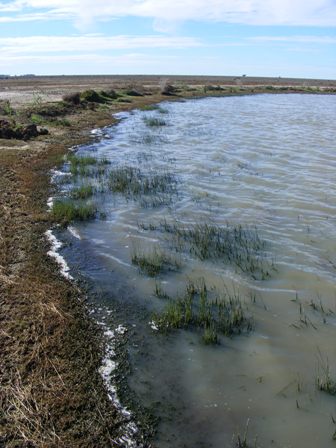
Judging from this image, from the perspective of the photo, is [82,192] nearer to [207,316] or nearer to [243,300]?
[243,300]

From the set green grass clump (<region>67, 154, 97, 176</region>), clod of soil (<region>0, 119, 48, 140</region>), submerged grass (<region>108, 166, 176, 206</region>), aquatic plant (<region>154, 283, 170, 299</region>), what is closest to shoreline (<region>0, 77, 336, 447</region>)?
aquatic plant (<region>154, 283, 170, 299</region>)

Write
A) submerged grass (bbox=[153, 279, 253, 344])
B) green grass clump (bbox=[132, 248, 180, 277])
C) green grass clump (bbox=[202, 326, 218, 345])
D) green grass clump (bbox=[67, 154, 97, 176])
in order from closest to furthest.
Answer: green grass clump (bbox=[202, 326, 218, 345]) → submerged grass (bbox=[153, 279, 253, 344]) → green grass clump (bbox=[132, 248, 180, 277]) → green grass clump (bbox=[67, 154, 97, 176])

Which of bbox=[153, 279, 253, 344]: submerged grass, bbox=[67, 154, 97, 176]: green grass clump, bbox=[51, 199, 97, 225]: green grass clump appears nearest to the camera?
bbox=[153, 279, 253, 344]: submerged grass

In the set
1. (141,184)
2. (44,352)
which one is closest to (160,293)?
(44,352)

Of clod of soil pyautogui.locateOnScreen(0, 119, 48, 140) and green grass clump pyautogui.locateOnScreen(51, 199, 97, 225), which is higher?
clod of soil pyautogui.locateOnScreen(0, 119, 48, 140)

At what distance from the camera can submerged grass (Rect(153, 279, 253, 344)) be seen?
7.16 metres

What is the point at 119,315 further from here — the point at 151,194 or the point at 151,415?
the point at 151,194

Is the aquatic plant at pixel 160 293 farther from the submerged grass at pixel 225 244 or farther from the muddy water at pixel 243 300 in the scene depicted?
the submerged grass at pixel 225 244

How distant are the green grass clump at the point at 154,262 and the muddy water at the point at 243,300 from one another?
0.17 metres

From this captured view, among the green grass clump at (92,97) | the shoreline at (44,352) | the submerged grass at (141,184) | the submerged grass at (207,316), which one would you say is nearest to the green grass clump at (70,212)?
the shoreline at (44,352)

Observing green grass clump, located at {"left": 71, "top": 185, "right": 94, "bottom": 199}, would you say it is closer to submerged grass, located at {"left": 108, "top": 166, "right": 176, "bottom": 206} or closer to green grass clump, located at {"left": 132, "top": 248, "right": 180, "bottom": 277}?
submerged grass, located at {"left": 108, "top": 166, "right": 176, "bottom": 206}

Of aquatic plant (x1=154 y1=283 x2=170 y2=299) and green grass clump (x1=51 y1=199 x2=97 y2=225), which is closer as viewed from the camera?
aquatic plant (x1=154 y1=283 x2=170 y2=299)

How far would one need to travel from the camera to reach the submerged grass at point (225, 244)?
945 cm

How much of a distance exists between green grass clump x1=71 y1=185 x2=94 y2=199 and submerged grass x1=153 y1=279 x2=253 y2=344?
23.5ft
